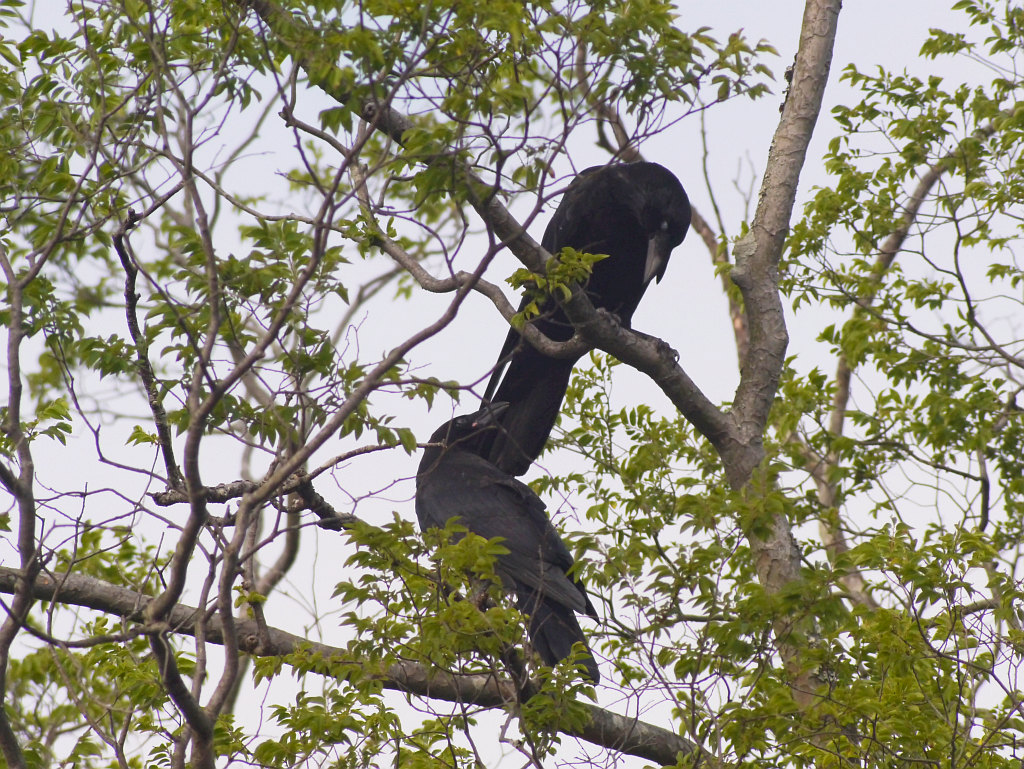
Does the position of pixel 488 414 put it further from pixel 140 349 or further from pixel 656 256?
pixel 140 349

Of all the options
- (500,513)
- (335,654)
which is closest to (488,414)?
(500,513)

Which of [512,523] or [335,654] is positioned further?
[512,523]

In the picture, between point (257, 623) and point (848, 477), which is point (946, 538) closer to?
point (257, 623)

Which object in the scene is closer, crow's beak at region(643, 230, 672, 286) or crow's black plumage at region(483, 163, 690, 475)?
crow's black plumage at region(483, 163, 690, 475)

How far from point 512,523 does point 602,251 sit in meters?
1.67

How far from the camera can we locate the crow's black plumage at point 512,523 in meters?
4.77

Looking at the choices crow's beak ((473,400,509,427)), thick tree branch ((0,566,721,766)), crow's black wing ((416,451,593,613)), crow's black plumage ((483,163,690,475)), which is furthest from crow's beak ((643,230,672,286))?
thick tree branch ((0,566,721,766))

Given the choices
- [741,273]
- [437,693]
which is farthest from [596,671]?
[741,273]

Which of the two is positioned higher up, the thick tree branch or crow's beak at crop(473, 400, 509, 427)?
crow's beak at crop(473, 400, 509, 427)

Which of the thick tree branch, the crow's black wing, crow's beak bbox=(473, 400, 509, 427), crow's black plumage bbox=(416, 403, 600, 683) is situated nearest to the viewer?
the thick tree branch

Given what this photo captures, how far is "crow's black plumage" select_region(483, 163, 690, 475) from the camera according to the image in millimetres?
5871

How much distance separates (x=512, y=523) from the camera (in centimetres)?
545

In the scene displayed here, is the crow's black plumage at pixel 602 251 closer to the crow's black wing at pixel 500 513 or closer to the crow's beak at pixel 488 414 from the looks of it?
the crow's beak at pixel 488 414

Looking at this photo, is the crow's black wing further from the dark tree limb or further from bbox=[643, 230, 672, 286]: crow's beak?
the dark tree limb
